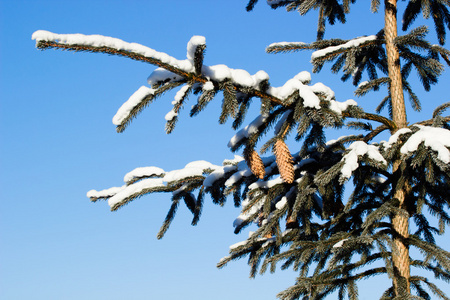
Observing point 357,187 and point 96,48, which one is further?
point 357,187

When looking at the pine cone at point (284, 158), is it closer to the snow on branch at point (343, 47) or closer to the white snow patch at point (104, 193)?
the snow on branch at point (343, 47)

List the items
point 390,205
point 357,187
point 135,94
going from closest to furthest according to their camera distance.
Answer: point 135,94 → point 390,205 → point 357,187

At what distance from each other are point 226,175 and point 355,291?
1.81 metres

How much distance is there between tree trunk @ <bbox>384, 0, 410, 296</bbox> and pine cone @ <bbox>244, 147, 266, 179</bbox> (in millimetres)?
1287

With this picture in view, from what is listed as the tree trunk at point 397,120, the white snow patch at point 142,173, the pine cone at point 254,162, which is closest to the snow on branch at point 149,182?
the white snow patch at point 142,173

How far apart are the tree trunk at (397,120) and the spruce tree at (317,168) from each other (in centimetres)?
1

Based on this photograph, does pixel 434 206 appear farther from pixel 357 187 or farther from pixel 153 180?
pixel 153 180

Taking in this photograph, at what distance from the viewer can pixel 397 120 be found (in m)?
5.50

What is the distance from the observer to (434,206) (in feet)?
17.4

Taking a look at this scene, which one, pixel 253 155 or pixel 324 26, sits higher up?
pixel 324 26

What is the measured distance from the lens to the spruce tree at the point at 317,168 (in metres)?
3.98

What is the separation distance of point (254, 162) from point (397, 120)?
1956mm

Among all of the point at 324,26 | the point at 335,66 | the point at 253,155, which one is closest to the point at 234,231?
the point at 253,155

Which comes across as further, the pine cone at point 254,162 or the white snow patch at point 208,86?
the pine cone at point 254,162
